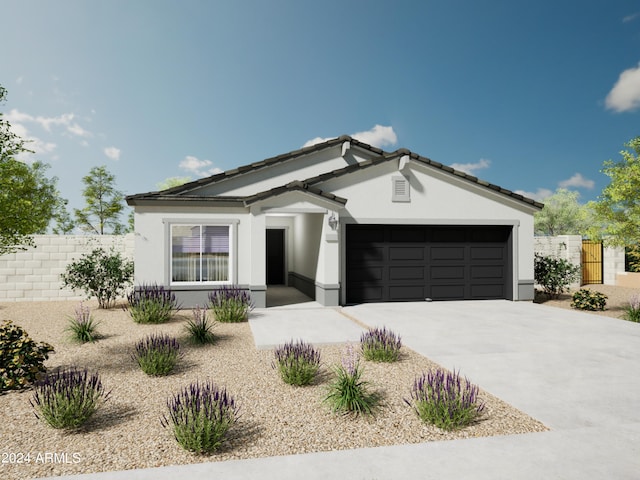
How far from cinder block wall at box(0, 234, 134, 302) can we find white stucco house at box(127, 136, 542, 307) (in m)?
3.69

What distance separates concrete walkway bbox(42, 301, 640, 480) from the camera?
3.45 meters

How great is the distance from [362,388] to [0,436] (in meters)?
3.93

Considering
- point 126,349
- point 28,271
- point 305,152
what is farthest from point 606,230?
point 28,271

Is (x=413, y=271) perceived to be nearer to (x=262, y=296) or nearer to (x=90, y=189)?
(x=262, y=296)

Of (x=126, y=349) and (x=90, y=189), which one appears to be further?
(x=90, y=189)

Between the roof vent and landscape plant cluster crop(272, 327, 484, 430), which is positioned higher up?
the roof vent

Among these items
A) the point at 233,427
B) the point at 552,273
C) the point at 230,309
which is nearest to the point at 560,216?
the point at 552,273

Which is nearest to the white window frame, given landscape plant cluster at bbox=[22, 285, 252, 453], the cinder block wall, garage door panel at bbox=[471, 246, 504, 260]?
the cinder block wall

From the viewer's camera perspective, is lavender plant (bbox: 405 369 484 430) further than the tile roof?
No

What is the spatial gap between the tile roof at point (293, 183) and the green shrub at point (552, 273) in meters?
2.39

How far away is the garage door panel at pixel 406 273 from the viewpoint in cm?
1345

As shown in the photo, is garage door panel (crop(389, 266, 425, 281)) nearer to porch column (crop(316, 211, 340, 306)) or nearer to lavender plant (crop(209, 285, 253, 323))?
porch column (crop(316, 211, 340, 306))

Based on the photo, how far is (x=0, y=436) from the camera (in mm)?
4168

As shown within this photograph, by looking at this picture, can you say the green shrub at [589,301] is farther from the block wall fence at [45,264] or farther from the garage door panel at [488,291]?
the block wall fence at [45,264]
